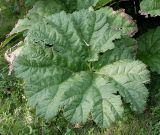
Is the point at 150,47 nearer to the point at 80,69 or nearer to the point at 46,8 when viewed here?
the point at 80,69

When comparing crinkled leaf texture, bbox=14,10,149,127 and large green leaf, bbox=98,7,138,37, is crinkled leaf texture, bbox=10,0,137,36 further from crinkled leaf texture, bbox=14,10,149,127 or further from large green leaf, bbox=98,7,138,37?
crinkled leaf texture, bbox=14,10,149,127

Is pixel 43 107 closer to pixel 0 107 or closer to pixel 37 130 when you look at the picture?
pixel 37 130

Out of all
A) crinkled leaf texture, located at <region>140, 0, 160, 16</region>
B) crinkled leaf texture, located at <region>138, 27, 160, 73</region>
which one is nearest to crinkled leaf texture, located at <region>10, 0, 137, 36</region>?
crinkled leaf texture, located at <region>140, 0, 160, 16</region>

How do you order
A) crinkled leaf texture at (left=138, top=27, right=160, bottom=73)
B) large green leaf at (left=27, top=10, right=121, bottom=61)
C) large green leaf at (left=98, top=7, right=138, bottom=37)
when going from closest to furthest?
large green leaf at (left=27, top=10, right=121, bottom=61), large green leaf at (left=98, top=7, right=138, bottom=37), crinkled leaf texture at (left=138, top=27, right=160, bottom=73)

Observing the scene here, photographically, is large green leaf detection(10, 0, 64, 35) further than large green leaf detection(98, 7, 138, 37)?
Yes

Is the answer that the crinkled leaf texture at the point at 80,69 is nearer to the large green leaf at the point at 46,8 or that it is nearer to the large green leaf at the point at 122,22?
the large green leaf at the point at 122,22

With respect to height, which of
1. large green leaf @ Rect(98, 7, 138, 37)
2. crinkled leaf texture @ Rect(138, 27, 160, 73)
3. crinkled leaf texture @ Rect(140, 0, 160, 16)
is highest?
crinkled leaf texture @ Rect(140, 0, 160, 16)

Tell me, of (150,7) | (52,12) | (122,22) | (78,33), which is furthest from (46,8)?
(150,7)
